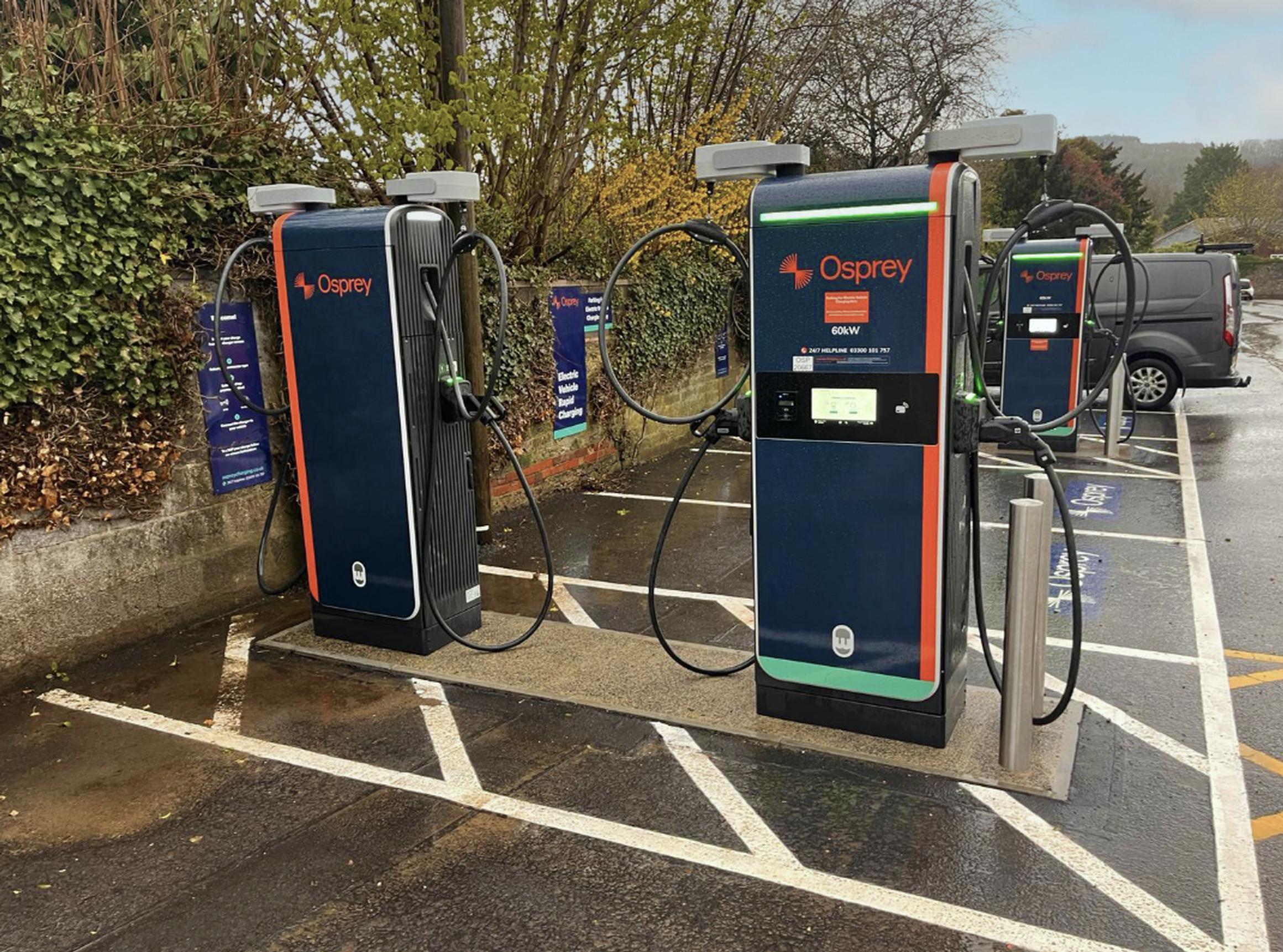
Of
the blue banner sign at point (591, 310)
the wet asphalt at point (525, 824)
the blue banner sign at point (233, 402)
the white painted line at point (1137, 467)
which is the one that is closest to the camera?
the wet asphalt at point (525, 824)

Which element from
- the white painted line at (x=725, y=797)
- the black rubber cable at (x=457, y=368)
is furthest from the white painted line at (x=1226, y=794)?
the black rubber cable at (x=457, y=368)

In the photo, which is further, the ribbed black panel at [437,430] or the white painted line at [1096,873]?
the ribbed black panel at [437,430]

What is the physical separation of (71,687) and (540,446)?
4098 mm

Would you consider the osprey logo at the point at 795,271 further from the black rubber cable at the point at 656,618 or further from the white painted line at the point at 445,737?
the white painted line at the point at 445,737

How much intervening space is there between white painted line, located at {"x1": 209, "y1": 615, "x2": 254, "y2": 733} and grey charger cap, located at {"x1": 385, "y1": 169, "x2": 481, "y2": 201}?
2.40 meters

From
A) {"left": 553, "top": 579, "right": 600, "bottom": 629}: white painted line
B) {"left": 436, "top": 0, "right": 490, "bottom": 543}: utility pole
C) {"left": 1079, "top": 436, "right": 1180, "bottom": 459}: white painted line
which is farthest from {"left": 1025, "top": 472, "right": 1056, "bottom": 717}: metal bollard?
{"left": 1079, "top": 436, "right": 1180, "bottom": 459}: white painted line

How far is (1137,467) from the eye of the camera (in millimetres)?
9125

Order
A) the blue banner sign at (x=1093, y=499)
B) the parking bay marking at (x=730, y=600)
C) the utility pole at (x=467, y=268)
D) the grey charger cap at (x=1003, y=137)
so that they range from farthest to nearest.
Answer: the blue banner sign at (x=1093, y=499) → the utility pole at (x=467, y=268) → the parking bay marking at (x=730, y=600) → the grey charger cap at (x=1003, y=137)

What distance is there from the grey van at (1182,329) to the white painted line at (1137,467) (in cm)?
250

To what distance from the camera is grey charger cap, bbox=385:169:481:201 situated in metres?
4.58

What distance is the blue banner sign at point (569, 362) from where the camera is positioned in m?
8.03

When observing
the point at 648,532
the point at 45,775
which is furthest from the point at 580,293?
the point at 45,775

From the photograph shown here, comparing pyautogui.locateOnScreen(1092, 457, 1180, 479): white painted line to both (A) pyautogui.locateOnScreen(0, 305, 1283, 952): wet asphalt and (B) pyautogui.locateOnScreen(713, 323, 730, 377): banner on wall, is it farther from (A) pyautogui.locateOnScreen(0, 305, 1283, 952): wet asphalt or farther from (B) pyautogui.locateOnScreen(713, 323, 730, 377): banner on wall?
(B) pyautogui.locateOnScreen(713, 323, 730, 377): banner on wall

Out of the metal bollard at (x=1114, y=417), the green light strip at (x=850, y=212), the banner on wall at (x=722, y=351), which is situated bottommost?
the metal bollard at (x=1114, y=417)
